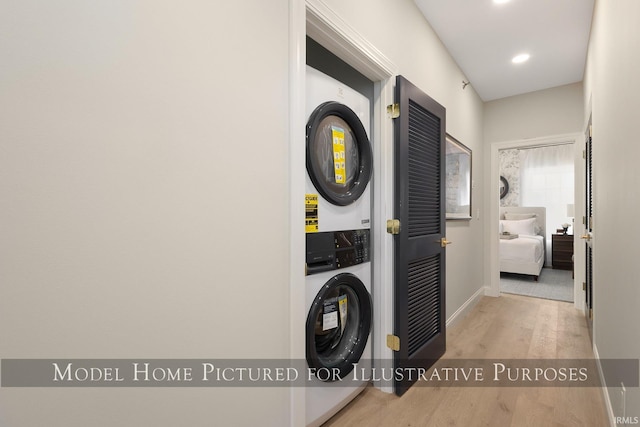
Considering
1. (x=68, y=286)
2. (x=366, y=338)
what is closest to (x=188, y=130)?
(x=68, y=286)

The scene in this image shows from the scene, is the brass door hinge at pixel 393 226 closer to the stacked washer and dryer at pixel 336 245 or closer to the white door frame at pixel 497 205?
the stacked washer and dryer at pixel 336 245

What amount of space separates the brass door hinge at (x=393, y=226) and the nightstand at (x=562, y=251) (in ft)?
18.6

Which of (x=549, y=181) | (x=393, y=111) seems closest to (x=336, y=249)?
(x=393, y=111)

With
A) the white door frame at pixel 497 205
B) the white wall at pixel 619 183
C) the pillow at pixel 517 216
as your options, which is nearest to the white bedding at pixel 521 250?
the white door frame at pixel 497 205

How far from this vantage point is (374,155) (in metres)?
1.96

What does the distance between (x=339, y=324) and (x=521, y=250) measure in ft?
15.0

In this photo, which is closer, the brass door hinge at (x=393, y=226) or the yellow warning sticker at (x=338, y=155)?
the yellow warning sticker at (x=338, y=155)

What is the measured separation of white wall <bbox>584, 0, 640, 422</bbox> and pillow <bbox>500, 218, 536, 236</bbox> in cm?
455

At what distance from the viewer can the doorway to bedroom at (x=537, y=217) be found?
16.5 feet

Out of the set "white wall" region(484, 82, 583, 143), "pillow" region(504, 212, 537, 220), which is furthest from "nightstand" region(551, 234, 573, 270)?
"white wall" region(484, 82, 583, 143)

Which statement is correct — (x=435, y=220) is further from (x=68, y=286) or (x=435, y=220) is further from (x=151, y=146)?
(x=68, y=286)

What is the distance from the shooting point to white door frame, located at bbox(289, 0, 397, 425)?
1286mm

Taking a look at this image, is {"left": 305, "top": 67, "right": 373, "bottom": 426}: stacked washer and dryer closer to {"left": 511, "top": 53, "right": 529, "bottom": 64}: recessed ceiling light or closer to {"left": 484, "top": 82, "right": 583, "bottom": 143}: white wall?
{"left": 511, "top": 53, "right": 529, "bottom": 64}: recessed ceiling light

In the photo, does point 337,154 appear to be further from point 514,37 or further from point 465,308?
point 465,308
